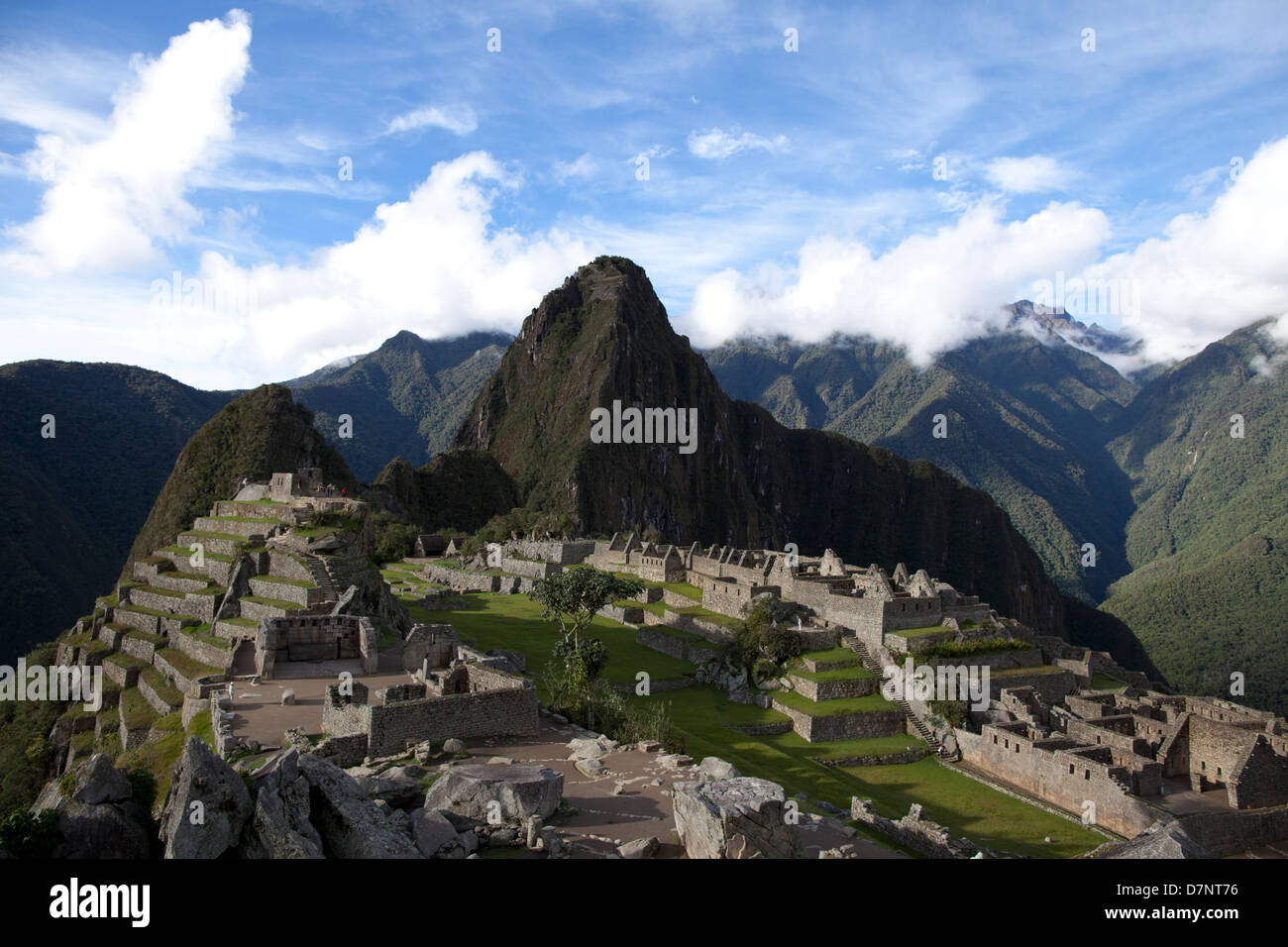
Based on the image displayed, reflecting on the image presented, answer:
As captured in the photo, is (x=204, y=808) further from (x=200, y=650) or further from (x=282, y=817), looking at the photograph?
(x=200, y=650)

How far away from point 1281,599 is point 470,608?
114735mm

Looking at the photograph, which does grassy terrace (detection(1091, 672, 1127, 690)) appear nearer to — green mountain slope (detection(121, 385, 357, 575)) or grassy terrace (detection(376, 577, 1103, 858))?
grassy terrace (detection(376, 577, 1103, 858))

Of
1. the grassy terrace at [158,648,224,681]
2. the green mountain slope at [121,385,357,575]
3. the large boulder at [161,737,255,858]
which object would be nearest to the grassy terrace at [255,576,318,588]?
the grassy terrace at [158,648,224,681]

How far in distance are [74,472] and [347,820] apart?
124m

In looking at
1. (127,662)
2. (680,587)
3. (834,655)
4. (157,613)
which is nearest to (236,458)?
(157,613)

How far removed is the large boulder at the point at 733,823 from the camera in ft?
34.4

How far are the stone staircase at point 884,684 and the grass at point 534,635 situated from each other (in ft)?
24.7

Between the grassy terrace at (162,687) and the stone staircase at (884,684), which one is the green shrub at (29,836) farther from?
the stone staircase at (884,684)

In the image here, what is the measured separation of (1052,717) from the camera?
32.8 meters

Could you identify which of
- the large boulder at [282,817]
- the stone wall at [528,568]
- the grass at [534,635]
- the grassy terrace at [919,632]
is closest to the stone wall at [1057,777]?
the grassy terrace at [919,632]

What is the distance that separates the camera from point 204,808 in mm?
9359

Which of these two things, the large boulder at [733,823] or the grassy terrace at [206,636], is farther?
the grassy terrace at [206,636]

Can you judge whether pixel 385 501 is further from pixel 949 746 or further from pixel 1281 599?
pixel 1281 599

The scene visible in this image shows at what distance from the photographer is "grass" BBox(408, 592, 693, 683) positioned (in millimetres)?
34625
